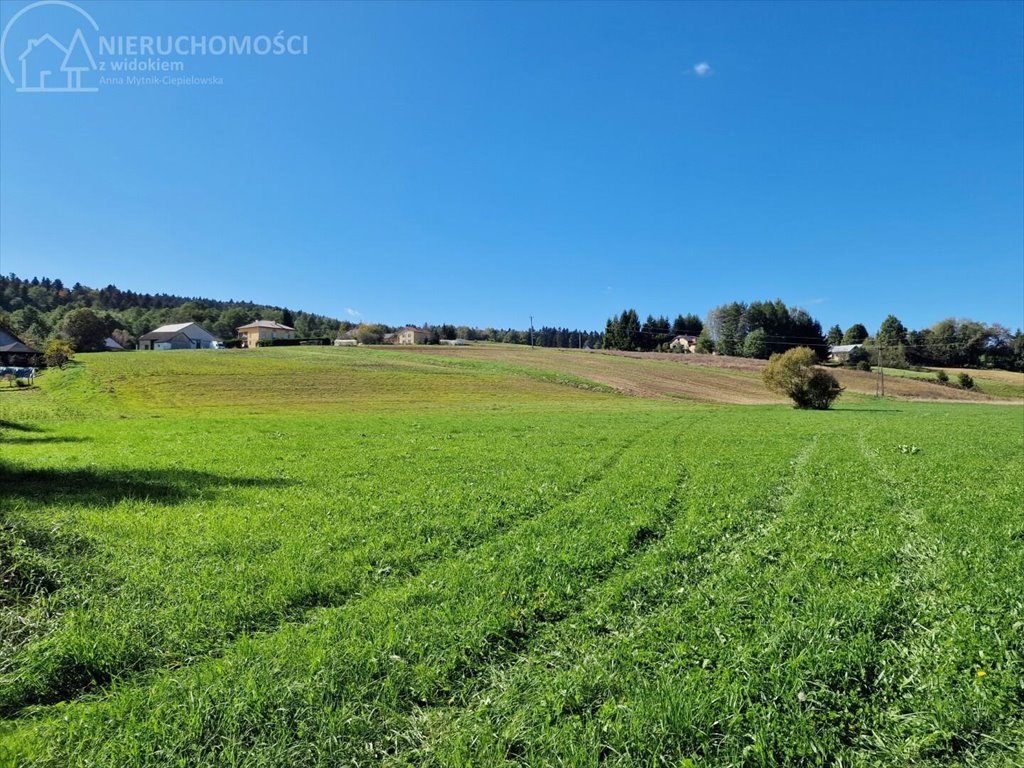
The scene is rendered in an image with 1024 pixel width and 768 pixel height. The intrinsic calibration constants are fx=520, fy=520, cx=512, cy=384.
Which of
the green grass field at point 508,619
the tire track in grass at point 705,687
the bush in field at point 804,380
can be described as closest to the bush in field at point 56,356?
the green grass field at point 508,619

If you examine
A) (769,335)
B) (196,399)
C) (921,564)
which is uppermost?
(769,335)

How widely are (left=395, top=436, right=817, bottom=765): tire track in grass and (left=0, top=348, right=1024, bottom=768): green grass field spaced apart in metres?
0.04

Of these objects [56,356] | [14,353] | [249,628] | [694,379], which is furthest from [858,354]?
[14,353]

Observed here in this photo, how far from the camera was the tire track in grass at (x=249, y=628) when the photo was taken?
448 centimetres

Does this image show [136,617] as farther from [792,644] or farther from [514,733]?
[792,644]

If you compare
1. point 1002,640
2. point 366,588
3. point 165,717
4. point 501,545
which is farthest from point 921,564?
point 165,717

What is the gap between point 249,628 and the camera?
5.59m

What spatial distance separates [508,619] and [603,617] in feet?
3.52

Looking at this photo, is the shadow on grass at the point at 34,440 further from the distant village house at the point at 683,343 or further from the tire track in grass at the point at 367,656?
the distant village house at the point at 683,343

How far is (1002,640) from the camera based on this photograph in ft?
16.8

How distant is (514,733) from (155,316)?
669 ft

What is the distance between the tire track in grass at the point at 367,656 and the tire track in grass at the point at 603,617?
0.28 meters

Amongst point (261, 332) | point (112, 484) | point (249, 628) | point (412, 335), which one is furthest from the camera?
point (412, 335)

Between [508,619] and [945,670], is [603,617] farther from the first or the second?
[945,670]
